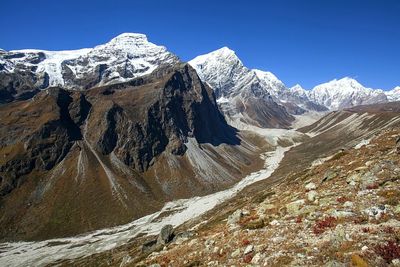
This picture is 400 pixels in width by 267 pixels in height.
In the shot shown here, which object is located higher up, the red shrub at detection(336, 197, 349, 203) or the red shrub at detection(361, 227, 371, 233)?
the red shrub at detection(336, 197, 349, 203)

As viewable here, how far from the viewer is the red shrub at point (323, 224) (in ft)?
85.8

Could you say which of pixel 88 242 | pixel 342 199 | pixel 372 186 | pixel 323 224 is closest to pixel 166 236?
pixel 342 199

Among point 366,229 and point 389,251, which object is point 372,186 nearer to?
point 366,229

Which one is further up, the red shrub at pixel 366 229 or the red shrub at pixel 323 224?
the red shrub at pixel 323 224

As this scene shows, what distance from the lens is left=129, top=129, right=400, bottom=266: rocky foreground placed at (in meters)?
22.4

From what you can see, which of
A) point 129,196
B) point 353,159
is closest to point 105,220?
point 129,196

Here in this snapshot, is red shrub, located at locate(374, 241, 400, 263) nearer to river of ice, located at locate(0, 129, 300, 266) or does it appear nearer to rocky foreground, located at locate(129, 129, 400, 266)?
rocky foreground, located at locate(129, 129, 400, 266)

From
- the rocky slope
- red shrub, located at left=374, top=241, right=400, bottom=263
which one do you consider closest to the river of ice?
the rocky slope

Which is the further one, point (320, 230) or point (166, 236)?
point (166, 236)

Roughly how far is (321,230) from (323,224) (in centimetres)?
88

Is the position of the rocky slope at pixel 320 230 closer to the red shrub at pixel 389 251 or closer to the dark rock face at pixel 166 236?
the red shrub at pixel 389 251

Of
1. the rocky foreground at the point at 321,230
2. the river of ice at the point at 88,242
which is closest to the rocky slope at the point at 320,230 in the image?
the rocky foreground at the point at 321,230

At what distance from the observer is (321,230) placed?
26.1 meters

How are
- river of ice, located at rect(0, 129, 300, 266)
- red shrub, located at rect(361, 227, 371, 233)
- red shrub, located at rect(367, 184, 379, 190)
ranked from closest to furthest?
red shrub, located at rect(361, 227, 371, 233)
red shrub, located at rect(367, 184, 379, 190)
river of ice, located at rect(0, 129, 300, 266)
